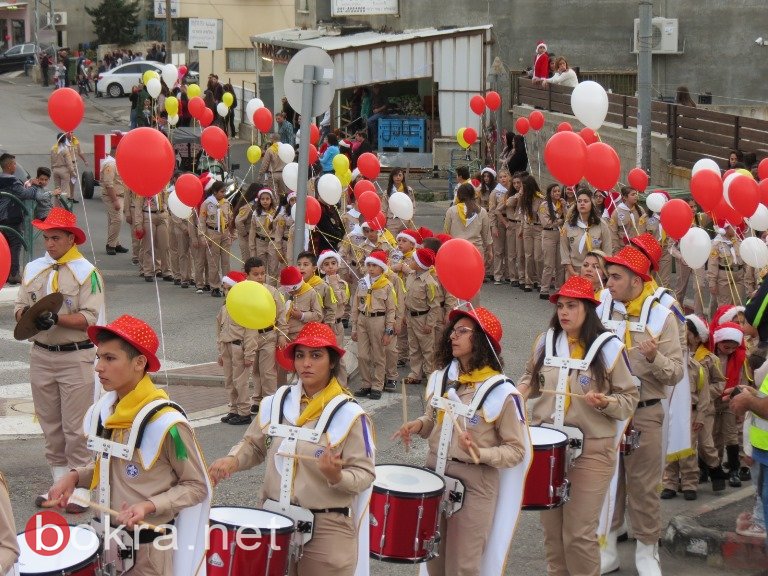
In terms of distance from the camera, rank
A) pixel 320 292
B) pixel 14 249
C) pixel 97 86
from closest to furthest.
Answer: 1. pixel 320 292
2. pixel 14 249
3. pixel 97 86

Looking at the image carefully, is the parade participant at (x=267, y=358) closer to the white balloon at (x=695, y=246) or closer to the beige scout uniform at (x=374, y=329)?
the beige scout uniform at (x=374, y=329)

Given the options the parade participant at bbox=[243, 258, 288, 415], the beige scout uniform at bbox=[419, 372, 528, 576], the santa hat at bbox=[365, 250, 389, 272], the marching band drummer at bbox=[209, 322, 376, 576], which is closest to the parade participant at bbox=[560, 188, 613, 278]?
the santa hat at bbox=[365, 250, 389, 272]

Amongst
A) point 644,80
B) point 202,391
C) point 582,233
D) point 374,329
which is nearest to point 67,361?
point 202,391

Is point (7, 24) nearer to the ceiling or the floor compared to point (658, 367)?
nearer to the ceiling

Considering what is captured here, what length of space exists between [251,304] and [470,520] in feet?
5.84

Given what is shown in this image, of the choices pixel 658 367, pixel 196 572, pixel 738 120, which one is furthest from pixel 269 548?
pixel 738 120

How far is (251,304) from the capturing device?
7879 mm

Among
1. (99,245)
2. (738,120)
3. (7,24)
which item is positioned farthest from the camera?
(7,24)

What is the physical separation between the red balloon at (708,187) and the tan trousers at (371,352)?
143 inches

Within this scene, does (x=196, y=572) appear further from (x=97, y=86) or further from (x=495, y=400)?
(x=97, y=86)

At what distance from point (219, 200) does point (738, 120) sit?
867cm

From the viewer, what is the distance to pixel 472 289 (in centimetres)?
845

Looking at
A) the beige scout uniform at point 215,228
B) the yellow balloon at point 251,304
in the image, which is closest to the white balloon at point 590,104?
the beige scout uniform at point 215,228

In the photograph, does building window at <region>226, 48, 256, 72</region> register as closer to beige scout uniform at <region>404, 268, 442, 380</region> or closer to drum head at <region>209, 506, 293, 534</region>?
beige scout uniform at <region>404, 268, 442, 380</region>
